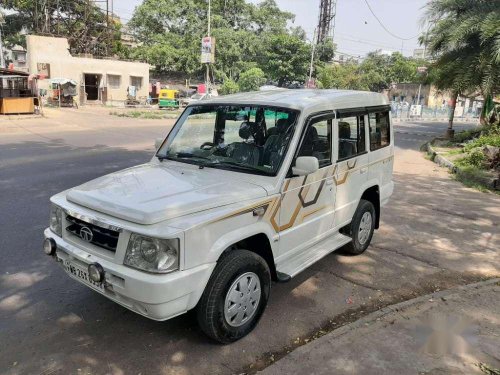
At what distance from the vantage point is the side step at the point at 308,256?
12.3 feet

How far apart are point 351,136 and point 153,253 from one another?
8.95 ft

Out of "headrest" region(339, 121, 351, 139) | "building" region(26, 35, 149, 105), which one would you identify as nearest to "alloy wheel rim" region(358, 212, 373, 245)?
"headrest" region(339, 121, 351, 139)

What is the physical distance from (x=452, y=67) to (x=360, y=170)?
47.3ft

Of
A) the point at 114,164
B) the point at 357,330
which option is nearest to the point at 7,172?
the point at 114,164

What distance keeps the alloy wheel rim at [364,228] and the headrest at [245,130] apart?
1.92 metres

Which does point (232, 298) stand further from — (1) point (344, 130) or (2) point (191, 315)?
(1) point (344, 130)

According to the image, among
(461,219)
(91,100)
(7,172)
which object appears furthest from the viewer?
(91,100)

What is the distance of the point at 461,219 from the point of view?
23.2 feet

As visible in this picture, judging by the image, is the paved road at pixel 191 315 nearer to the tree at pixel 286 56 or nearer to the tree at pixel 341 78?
the tree at pixel 286 56

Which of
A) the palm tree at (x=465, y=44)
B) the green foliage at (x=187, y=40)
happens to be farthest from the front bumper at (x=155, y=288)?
the green foliage at (x=187, y=40)

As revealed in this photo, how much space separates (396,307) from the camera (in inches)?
153

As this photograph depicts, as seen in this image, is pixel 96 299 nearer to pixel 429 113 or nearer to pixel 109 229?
pixel 109 229

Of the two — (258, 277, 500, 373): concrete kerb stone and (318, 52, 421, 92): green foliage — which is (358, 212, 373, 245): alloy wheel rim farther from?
(318, 52, 421, 92): green foliage

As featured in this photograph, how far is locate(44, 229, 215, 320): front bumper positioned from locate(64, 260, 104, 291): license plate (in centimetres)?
7
